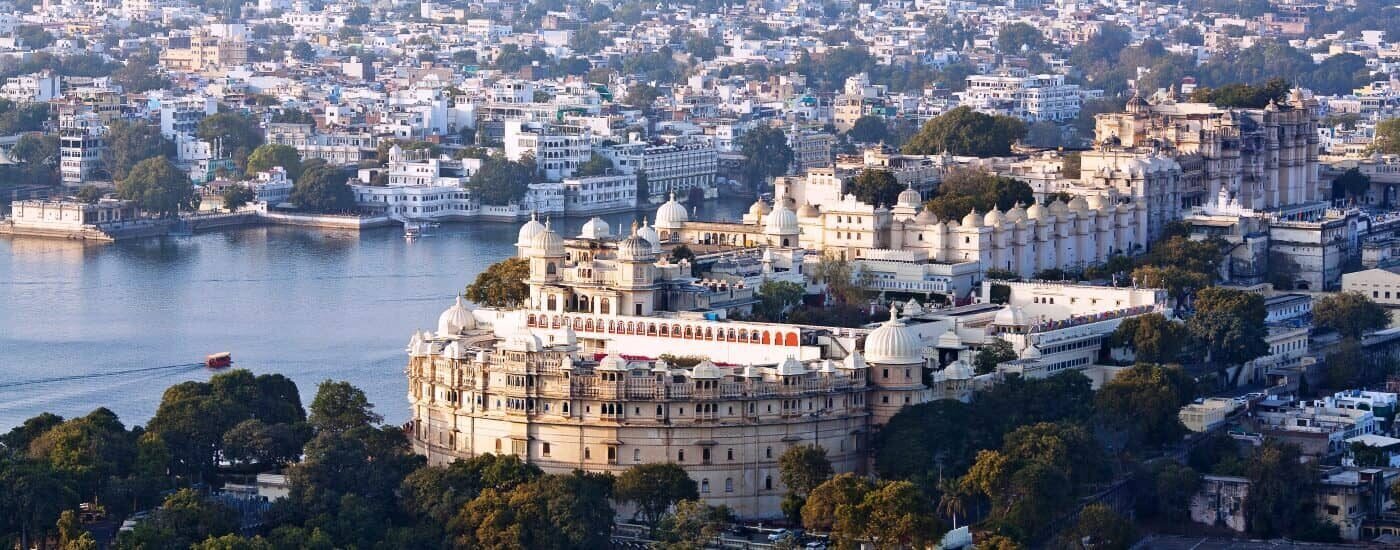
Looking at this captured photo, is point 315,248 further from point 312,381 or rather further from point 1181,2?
point 1181,2

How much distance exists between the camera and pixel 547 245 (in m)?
31.4

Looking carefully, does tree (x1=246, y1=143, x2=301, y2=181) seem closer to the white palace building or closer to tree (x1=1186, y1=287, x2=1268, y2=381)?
the white palace building

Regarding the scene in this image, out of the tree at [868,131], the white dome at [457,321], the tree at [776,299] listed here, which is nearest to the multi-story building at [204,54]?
the tree at [868,131]

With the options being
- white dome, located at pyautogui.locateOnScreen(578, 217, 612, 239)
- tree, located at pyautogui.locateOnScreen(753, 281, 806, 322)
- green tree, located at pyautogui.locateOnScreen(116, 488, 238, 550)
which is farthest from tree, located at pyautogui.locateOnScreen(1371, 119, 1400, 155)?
green tree, located at pyautogui.locateOnScreen(116, 488, 238, 550)

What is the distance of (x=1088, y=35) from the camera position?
84.6m

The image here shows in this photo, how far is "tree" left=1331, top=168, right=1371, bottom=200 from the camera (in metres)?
44.1

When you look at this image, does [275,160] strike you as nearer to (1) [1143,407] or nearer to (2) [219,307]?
(2) [219,307]

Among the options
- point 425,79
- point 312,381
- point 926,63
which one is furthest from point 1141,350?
point 926,63

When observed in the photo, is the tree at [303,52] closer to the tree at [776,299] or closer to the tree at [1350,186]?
the tree at [1350,186]

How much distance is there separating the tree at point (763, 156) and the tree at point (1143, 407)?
26463 mm

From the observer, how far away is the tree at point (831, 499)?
2622cm

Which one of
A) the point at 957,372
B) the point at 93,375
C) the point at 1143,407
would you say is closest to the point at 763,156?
the point at 93,375

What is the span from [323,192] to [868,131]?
486 inches

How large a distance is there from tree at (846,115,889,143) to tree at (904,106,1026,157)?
16.9 metres
